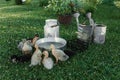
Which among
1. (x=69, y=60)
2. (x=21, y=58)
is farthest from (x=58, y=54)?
(x=21, y=58)

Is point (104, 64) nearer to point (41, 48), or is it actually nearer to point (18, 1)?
point (41, 48)

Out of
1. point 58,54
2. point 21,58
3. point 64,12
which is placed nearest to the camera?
point 58,54

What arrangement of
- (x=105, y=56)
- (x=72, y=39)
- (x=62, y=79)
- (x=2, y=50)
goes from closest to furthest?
1. (x=62, y=79)
2. (x=105, y=56)
3. (x=2, y=50)
4. (x=72, y=39)

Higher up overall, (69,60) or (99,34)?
(99,34)

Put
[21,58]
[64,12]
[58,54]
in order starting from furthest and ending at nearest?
[64,12] < [21,58] < [58,54]

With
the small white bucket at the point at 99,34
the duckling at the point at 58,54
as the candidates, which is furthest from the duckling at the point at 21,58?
the small white bucket at the point at 99,34

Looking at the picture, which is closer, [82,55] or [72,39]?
[82,55]

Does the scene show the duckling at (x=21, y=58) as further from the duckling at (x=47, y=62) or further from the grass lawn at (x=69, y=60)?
the duckling at (x=47, y=62)

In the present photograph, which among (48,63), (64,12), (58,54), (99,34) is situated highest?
(64,12)

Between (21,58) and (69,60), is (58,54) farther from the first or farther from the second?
(21,58)

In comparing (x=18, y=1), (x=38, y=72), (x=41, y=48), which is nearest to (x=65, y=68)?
(x=38, y=72)

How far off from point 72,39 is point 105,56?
167cm

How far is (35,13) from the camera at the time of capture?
14602 mm

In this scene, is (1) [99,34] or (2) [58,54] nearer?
(2) [58,54]
